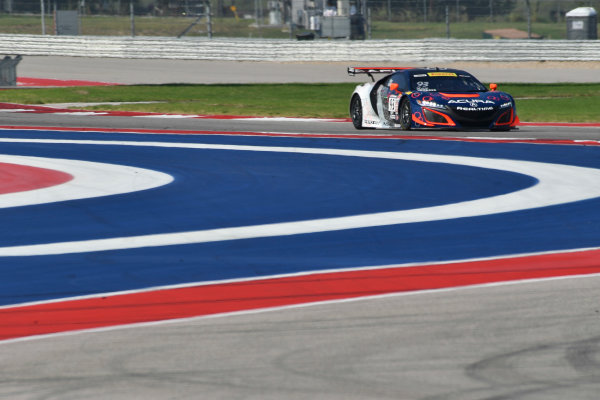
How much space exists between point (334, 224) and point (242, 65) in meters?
31.4

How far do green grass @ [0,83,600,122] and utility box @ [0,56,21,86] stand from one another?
111 cm

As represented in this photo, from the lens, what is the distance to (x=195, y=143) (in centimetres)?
1612

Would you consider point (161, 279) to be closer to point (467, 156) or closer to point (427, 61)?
point (467, 156)

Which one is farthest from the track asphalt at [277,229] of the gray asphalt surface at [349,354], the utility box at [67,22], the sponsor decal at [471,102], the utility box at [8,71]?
the utility box at [67,22]

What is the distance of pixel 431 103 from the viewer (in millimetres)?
17609

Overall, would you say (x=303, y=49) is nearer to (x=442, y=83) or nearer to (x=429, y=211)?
(x=442, y=83)

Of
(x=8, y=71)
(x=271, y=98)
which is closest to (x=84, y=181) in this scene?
(x=271, y=98)

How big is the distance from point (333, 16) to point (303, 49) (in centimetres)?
513

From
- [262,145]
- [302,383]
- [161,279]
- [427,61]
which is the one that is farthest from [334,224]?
[427,61]

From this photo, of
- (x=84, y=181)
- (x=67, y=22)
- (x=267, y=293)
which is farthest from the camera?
(x=67, y=22)

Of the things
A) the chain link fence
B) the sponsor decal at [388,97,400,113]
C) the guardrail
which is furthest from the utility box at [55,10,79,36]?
the sponsor decal at [388,97,400,113]

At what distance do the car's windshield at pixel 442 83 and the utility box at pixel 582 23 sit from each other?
82.1ft

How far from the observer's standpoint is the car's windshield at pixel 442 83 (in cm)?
1806

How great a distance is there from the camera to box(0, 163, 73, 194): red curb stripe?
11.3 metres
